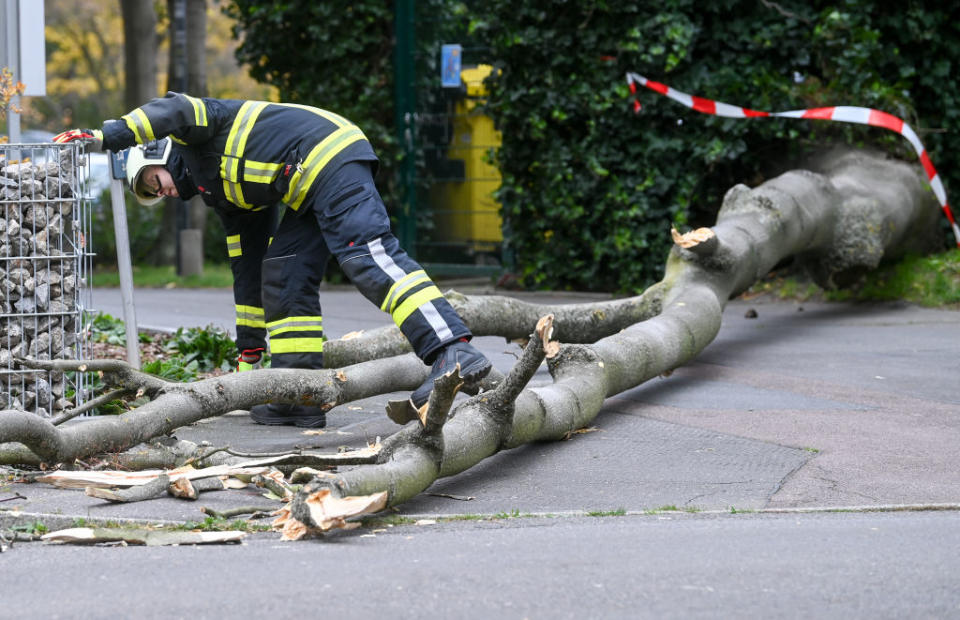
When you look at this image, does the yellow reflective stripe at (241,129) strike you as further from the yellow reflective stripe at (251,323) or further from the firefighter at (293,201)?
the yellow reflective stripe at (251,323)

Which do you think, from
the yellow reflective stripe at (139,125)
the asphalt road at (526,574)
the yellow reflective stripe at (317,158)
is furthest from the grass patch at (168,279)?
the asphalt road at (526,574)

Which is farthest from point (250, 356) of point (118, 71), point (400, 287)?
point (118, 71)

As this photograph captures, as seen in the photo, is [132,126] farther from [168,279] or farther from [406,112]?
[168,279]

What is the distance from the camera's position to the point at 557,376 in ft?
18.1

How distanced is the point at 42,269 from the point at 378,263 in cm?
162

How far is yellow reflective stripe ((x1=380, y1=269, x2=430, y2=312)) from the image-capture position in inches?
195

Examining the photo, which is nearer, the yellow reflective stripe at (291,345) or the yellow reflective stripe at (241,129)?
the yellow reflective stripe at (241,129)

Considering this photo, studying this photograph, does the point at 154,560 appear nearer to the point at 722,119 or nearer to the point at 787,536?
the point at 787,536

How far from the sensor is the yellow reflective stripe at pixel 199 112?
17.5ft

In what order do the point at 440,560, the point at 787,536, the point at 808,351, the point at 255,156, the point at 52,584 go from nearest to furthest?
the point at 52,584
the point at 440,560
the point at 787,536
the point at 255,156
the point at 808,351

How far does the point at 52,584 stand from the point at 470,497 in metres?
1.56

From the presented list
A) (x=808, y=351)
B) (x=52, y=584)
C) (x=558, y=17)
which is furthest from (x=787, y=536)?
(x=558, y=17)

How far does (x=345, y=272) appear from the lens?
4.97m

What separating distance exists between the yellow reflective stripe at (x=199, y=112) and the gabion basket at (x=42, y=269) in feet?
1.95
